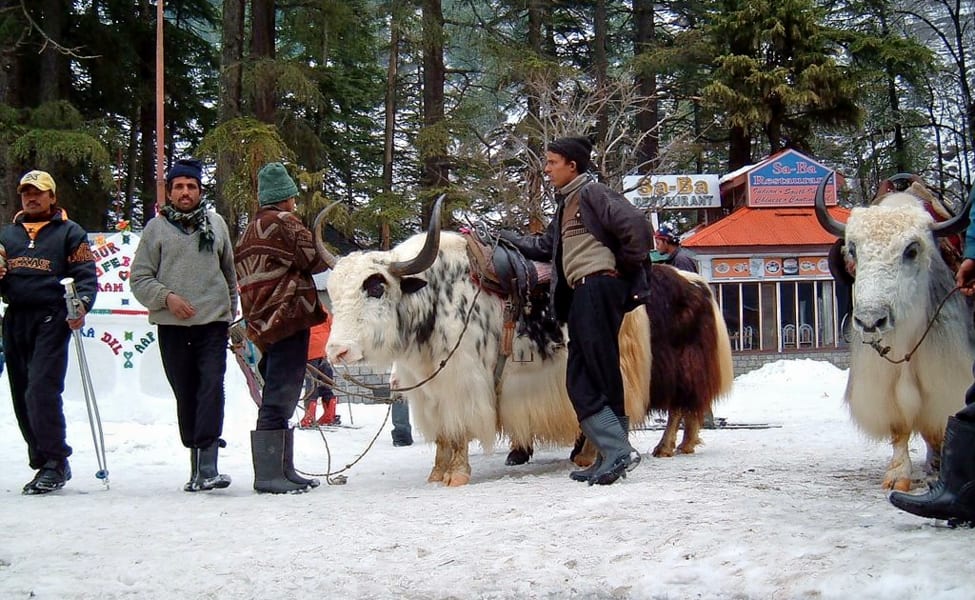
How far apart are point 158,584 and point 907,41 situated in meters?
24.6

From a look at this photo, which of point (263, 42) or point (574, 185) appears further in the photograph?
point (263, 42)

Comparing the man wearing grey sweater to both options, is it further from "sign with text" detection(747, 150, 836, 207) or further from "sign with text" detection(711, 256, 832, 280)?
"sign with text" detection(747, 150, 836, 207)

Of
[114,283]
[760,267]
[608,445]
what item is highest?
[760,267]

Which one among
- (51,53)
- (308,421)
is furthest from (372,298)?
(51,53)

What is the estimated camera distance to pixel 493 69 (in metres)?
19.4

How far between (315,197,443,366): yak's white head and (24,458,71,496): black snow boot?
5.73 feet

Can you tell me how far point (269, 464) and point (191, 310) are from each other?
96 centimetres

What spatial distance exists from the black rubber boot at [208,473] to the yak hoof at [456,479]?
123 cm

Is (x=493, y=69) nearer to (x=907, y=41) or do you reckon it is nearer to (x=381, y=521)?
(x=907, y=41)

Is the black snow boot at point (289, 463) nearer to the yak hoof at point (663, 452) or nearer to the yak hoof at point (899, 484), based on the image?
the yak hoof at point (663, 452)

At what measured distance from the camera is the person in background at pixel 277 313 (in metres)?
5.02

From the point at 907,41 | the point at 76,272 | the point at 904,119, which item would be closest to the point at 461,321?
the point at 76,272

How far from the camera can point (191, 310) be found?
5.02m

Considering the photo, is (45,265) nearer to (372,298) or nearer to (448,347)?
(372,298)
